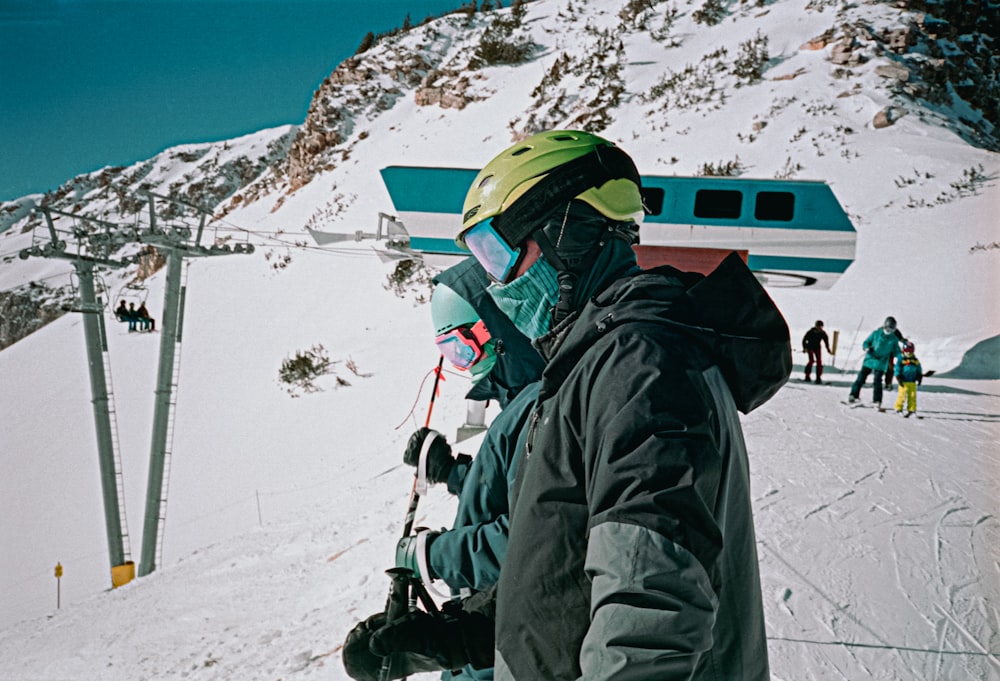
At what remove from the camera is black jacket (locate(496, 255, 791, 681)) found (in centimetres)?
96

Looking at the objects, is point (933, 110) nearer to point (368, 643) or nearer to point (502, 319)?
point (502, 319)

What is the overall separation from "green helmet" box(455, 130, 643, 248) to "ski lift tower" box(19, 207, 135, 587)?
14285mm

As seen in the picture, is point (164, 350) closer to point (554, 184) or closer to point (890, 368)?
point (890, 368)

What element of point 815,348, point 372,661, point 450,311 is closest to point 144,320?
point 815,348

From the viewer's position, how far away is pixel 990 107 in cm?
2319

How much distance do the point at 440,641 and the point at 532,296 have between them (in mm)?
905

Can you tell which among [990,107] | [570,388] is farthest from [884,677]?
[990,107]

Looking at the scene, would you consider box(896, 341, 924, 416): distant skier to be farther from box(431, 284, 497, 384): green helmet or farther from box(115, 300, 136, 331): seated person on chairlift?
box(115, 300, 136, 331): seated person on chairlift

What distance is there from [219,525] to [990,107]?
27704 millimetres

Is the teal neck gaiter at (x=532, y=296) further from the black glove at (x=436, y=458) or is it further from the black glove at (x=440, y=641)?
the black glove at (x=436, y=458)

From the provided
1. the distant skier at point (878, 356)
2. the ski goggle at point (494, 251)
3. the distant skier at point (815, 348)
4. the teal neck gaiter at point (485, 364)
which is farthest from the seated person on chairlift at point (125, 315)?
the ski goggle at point (494, 251)

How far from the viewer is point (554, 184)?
58.4 inches

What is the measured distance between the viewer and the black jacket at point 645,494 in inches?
37.8

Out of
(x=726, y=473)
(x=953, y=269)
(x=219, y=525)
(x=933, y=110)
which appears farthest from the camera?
(x=933, y=110)
